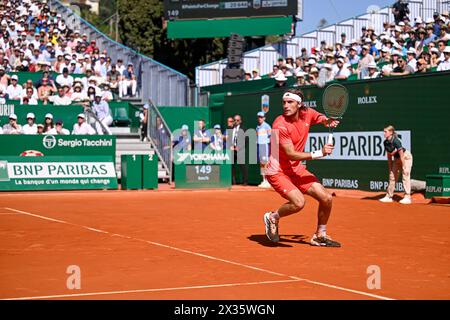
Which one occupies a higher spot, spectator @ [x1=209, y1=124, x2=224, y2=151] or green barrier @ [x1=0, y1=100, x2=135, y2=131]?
green barrier @ [x1=0, y1=100, x2=135, y2=131]

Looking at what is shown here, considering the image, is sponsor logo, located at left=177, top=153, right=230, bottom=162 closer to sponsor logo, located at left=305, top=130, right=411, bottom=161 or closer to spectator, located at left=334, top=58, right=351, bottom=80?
sponsor logo, located at left=305, top=130, right=411, bottom=161

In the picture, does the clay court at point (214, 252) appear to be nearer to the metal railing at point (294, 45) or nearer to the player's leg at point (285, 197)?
the player's leg at point (285, 197)

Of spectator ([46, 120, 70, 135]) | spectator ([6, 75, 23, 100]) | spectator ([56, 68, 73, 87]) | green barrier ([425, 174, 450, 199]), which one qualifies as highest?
spectator ([56, 68, 73, 87])

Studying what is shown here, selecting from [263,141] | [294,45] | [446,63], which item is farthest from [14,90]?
[446,63]

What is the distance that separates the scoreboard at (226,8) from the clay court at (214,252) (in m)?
19.6

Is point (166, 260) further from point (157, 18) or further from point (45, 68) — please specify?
point (157, 18)

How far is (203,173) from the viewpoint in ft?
81.6

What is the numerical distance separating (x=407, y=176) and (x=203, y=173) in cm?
755

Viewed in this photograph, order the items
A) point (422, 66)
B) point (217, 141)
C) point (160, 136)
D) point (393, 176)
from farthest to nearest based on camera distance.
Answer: point (160, 136)
point (217, 141)
point (422, 66)
point (393, 176)

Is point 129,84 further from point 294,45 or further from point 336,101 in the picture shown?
point 336,101

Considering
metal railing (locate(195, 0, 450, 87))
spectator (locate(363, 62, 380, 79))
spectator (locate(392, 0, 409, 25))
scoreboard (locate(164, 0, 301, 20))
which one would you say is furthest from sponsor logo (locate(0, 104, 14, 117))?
spectator (locate(392, 0, 409, 25))

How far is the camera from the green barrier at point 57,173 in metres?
22.9

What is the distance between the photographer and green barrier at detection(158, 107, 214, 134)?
2977 centimetres

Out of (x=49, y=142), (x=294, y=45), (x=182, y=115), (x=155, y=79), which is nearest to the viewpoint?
(x=49, y=142)
